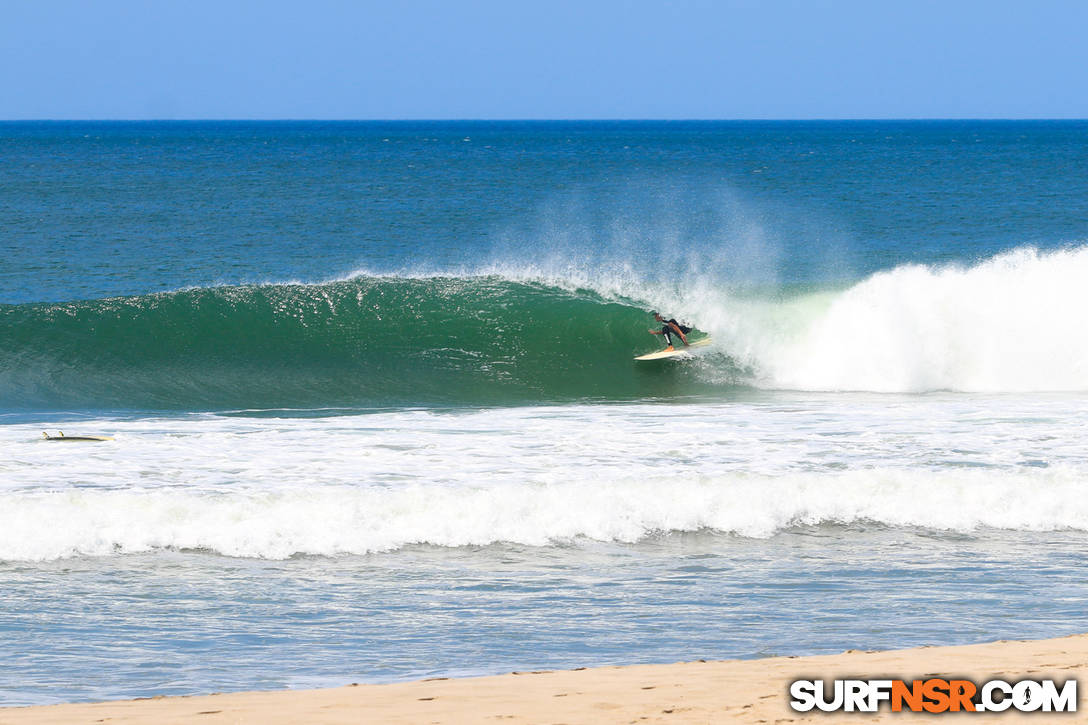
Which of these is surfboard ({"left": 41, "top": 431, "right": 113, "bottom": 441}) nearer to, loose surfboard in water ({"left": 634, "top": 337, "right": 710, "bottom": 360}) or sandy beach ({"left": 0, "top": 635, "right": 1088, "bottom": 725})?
sandy beach ({"left": 0, "top": 635, "right": 1088, "bottom": 725})

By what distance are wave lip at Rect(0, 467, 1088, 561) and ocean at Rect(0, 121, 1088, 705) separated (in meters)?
0.03

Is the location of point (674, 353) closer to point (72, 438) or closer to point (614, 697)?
point (72, 438)

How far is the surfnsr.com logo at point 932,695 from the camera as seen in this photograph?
5.03 m

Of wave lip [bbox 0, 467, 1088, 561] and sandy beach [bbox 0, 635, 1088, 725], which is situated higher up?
sandy beach [bbox 0, 635, 1088, 725]

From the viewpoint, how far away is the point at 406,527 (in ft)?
29.7

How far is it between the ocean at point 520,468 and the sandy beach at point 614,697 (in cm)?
41

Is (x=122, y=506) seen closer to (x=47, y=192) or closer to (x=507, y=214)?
(x=507, y=214)

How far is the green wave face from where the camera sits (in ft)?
52.4

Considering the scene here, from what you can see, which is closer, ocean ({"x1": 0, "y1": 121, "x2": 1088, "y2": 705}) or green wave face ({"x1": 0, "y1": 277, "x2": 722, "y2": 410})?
ocean ({"x1": 0, "y1": 121, "x2": 1088, "y2": 705})

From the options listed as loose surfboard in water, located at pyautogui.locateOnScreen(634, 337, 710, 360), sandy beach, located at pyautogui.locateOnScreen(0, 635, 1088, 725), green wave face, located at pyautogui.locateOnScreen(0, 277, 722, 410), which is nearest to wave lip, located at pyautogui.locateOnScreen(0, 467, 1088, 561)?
→ sandy beach, located at pyautogui.locateOnScreen(0, 635, 1088, 725)

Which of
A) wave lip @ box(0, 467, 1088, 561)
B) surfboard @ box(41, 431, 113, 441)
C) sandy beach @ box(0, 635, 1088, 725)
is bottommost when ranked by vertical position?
wave lip @ box(0, 467, 1088, 561)

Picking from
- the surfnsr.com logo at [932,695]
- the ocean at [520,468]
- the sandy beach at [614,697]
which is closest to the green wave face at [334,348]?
the ocean at [520,468]

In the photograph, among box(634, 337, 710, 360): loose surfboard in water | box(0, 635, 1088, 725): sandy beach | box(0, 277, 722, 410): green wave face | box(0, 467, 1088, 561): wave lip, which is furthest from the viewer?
box(634, 337, 710, 360): loose surfboard in water

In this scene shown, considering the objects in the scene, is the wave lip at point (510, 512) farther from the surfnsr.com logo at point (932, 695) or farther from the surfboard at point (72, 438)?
the surfnsr.com logo at point (932, 695)
